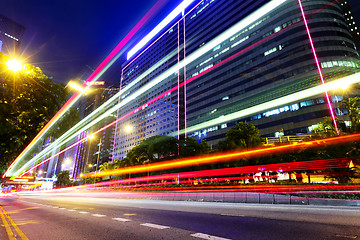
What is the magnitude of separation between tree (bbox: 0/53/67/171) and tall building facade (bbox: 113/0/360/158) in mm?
42563

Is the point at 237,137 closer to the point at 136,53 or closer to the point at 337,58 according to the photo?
the point at 337,58

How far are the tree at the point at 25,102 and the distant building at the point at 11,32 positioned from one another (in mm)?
22014

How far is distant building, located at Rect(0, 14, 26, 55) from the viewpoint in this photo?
87.0 feet

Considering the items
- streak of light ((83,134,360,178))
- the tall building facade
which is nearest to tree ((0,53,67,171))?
streak of light ((83,134,360,178))

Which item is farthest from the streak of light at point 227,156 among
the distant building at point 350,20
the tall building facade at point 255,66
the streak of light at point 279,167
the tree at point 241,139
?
the distant building at point 350,20

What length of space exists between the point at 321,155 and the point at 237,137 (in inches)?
476

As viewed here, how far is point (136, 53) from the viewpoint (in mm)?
176125

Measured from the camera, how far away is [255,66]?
75.2 m

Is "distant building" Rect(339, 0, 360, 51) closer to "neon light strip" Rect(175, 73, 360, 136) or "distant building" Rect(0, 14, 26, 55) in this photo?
"neon light strip" Rect(175, 73, 360, 136)

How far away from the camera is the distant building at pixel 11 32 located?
26.5 metres

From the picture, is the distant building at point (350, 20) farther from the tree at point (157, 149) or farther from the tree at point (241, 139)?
the tree at point (157, 149)

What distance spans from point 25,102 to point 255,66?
77.4m

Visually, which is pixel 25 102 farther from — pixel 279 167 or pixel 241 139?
pixel 241 139

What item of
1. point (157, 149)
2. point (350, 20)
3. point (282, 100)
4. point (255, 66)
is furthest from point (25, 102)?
point (350, 20)
